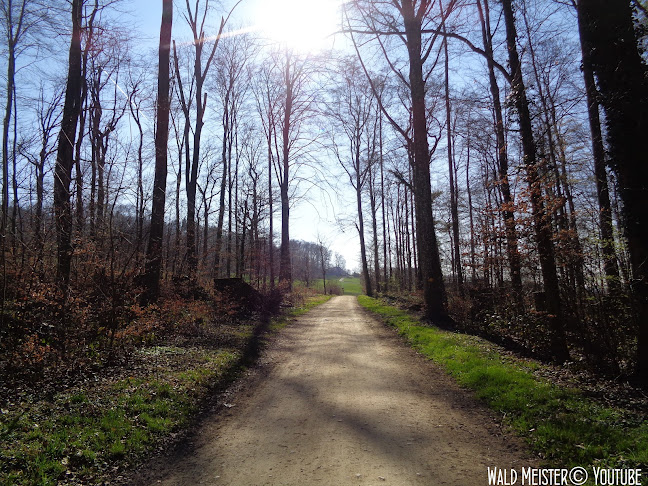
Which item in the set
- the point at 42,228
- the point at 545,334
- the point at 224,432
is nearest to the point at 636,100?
the point at 545,334

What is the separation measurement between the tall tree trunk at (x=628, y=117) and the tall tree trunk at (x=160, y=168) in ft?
34.8

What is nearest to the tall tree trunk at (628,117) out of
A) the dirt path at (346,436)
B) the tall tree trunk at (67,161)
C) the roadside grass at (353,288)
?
the dirt path at (346,436)

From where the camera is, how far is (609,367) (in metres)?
5.38

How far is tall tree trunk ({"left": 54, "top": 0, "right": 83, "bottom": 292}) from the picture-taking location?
7.32 metres

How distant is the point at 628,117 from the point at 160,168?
453 inches

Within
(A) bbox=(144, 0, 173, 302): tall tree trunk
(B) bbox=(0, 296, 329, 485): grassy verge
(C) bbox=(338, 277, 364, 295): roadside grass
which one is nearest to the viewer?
(B) bbox=(0, 296, 329, 485): grassy verge

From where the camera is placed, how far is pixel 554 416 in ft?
14.4

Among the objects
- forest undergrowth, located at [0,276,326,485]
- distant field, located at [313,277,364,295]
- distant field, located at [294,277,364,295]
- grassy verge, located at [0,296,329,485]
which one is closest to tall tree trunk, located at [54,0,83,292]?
forest undergrowth, located at [0,276,326,485]

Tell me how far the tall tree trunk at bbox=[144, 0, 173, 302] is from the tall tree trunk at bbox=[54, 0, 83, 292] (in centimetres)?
225

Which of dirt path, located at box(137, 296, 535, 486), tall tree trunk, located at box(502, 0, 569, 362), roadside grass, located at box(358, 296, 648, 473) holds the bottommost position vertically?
dirt path, located at box(137, 296, 535, 486)

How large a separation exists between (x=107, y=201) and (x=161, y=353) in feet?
11.4

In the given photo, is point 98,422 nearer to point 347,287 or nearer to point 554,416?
point 554,416

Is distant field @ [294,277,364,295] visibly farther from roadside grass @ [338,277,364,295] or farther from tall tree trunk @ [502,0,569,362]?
tall tree trunk @ [502,0,569,362]

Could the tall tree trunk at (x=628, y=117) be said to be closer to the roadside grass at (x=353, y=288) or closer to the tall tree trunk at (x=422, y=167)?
the tall tree trunk at (x=422, y=167)
